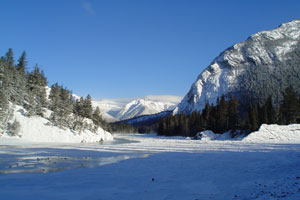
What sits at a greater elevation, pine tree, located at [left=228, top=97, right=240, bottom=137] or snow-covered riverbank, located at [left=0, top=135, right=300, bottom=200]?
pine tree, located at [left=228, top=97, right=240, bottom=137]

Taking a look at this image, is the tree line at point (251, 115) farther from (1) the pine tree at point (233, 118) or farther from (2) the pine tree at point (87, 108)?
(2) the pine tree at point (87, 108)

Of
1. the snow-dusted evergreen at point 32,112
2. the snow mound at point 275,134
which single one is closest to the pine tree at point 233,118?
the snow mound at point 275,134

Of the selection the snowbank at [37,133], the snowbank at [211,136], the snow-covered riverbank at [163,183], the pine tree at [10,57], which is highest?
the pine tree at [10,57]

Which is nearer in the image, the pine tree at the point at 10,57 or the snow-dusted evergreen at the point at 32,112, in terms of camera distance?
the snow-dusted evergreen at the point at 32,112

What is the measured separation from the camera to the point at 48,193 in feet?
35.7

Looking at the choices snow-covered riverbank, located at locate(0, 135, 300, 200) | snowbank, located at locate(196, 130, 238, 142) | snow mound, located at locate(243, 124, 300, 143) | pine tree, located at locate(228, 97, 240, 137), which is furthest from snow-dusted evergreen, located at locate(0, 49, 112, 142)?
snow mound, located at locate(243, 124, 300, 143)

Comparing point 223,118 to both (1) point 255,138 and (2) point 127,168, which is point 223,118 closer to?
(1) point 255,138

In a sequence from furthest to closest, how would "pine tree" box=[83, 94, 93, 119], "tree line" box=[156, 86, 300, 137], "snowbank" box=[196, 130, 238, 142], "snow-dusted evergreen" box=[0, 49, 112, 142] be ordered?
"pine tree" box=[83, 94, 93, 119]
"snowbank" box=[196, 130, 238, 142]
"tree line" box=[156, 86, 300, 137]
"snow-dusted evergreen" box=[0, 49, 112, 142]

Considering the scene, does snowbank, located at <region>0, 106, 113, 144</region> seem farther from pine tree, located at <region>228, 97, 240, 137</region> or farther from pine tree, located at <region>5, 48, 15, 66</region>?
pine tree, located at <region>228, 97, 240, 137</region>

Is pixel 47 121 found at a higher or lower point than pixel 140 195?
higher

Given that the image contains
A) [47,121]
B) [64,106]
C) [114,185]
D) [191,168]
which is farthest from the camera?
[64,106]

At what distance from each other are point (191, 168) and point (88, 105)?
73.3m

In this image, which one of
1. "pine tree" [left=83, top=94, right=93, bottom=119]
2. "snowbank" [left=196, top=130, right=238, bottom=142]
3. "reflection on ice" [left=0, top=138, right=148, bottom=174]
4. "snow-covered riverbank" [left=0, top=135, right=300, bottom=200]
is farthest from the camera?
"pine tree" [left=83, top=94, right=93, bottom=119]

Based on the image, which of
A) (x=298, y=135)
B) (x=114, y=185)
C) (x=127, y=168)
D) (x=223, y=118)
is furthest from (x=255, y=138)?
(x=114, y=185)
